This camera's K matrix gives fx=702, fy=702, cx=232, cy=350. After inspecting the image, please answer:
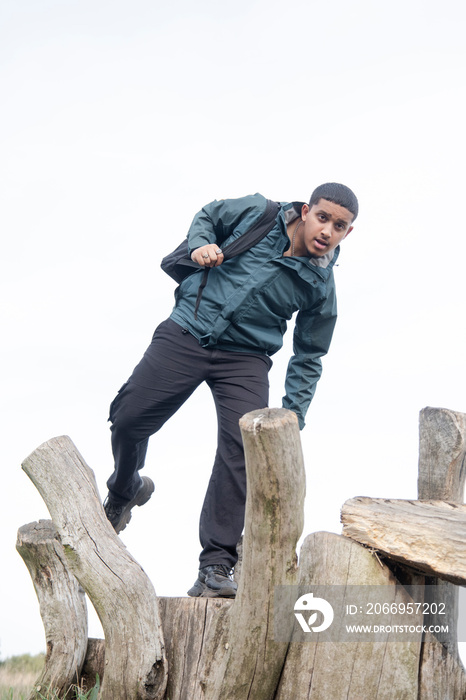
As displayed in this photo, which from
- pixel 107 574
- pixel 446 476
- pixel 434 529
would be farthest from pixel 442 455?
pixel 107 574

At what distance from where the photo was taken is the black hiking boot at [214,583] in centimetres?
374

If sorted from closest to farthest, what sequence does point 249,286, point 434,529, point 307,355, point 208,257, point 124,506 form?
point 434,529, point 208,257, point 249,286, point 307,355, point 124,506

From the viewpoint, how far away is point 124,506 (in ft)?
16.4

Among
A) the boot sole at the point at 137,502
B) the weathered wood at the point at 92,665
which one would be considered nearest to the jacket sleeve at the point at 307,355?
the boot sole at the point at 137,502

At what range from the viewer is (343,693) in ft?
9.20

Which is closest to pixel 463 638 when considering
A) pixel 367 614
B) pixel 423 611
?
pixel 423 611

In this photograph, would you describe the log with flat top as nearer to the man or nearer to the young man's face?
the man

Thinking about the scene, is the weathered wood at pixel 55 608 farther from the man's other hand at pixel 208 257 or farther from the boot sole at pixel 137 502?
the man's other hand at pixel 208 257

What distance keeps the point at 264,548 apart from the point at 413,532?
0.63 metres

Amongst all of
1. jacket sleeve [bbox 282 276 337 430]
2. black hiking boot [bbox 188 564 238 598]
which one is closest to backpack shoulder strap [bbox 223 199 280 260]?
jacket sleeve [bbox 282 276 337 430]

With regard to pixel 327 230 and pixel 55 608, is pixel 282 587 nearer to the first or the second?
pixel 55 608

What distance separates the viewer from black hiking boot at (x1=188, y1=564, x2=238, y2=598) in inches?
147

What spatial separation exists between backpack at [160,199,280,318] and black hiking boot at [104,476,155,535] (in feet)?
5.12

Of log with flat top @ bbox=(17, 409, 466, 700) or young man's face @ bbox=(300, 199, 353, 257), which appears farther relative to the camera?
young man's face @ bbox=(300, 199, 353, 257)
